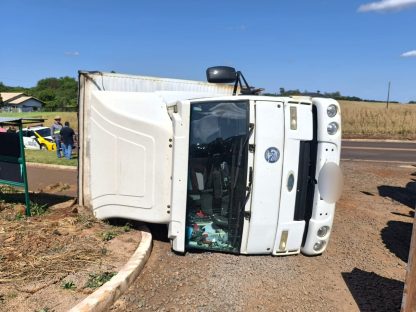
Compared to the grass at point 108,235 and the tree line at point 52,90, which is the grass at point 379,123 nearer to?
the grass at point 108,235

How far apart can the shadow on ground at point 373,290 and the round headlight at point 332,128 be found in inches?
63.5

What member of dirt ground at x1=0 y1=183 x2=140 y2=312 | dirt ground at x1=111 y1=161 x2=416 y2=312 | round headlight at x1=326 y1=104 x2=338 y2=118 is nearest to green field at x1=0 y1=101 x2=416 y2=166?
dirt ground at x1=111 y1=161 x2=416 y2=312

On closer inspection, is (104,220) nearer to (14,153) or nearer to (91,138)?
(91,138)

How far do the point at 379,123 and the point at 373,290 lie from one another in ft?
110

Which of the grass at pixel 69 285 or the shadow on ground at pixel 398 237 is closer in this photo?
the grass at pixel 69 285

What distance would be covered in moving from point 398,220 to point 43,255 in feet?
18.6

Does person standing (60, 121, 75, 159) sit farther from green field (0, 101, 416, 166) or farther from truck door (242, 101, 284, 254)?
green field (0, 101, 416, 166)

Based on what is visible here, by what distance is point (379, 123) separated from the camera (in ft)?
114

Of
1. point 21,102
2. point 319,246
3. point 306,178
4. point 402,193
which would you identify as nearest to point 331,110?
point 306,178

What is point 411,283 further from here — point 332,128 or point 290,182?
point 332,128

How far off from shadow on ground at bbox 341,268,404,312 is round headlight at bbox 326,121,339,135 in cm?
161

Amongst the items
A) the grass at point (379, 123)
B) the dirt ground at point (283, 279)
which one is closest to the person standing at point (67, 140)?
the dirt ground at point (283, 279)

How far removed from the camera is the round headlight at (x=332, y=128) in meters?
4.52

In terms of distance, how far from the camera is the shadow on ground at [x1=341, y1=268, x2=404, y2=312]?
384 cm
